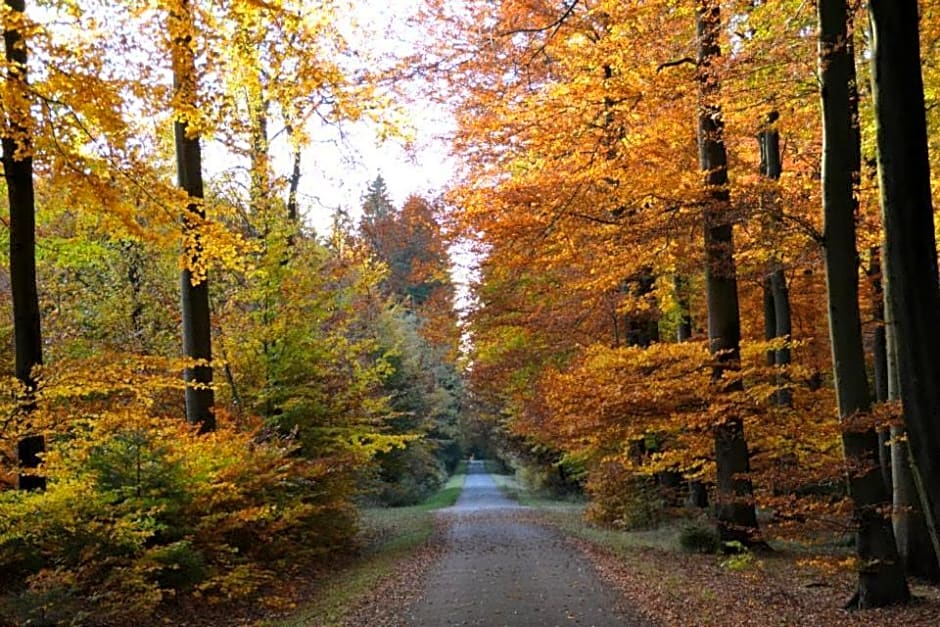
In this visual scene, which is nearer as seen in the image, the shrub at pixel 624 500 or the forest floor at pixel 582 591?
the forest floor at pixel 582 591

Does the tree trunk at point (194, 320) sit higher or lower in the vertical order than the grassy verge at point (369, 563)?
higher

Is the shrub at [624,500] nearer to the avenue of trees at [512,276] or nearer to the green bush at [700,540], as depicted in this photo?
the avenue of trees at [512,276]

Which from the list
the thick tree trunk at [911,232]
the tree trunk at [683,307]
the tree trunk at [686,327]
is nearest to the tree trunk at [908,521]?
the thick tree trunk at [911,232]

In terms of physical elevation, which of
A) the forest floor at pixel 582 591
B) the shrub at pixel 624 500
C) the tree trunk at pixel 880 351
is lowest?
the shrub at pixel 624 500

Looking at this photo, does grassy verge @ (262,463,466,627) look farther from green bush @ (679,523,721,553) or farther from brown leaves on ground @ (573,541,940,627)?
green bush @ (679,523,721,553)

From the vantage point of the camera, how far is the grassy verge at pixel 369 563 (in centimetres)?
988

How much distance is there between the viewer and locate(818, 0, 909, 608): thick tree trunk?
8.35 m

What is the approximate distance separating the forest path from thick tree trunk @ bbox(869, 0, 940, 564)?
4610mm

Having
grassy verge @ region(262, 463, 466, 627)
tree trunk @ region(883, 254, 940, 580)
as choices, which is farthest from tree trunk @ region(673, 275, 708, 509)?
tree trunk @ region(883, 254, 940, 580)

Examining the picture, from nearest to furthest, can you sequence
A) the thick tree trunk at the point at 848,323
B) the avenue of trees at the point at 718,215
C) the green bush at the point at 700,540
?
the thick tree trunk at the point at 848,323 < the avenue of trees at the point at 718,215 < the green bush at the point at 700,540

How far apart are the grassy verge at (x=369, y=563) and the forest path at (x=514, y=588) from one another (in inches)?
35.2

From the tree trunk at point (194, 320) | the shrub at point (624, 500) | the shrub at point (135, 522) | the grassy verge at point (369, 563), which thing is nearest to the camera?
the shrub at point (135, 522)

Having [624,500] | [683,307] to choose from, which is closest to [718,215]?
[683,307]

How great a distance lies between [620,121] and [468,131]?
3.24m
